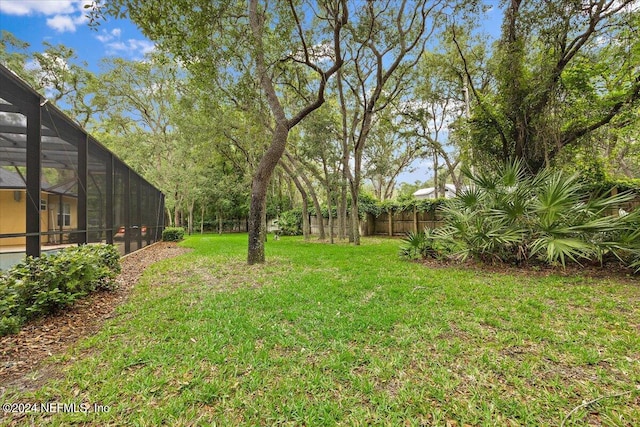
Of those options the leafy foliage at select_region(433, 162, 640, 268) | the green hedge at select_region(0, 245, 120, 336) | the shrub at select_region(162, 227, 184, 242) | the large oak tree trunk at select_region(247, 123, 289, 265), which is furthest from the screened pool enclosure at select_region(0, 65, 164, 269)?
the leafy foliage at select_region(433, 162, 640, 268)

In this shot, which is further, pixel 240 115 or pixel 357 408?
pixel 240 115

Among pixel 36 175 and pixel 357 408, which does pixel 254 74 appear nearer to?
pixel 36 175

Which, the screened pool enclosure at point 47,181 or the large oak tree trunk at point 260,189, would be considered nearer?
the screened pool enclosure at point 47,181

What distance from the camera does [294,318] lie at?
3.05 metres

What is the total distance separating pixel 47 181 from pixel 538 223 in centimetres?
859

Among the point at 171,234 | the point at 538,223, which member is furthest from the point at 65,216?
the point at 171,234

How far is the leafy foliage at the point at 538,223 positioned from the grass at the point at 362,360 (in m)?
0.97

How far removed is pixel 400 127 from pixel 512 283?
10.5m

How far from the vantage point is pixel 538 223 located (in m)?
5.22

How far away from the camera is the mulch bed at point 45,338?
2.06m

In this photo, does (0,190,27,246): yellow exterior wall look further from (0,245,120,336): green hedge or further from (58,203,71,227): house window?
(58,203,71,227): house window

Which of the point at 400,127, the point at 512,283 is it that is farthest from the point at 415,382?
the point at 400,127

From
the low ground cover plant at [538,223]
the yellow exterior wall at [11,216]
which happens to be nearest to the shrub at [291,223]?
the low ground cover plant at [538,223]

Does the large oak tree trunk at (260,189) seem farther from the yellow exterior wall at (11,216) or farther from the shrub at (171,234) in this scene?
the shrub at (171,234)
